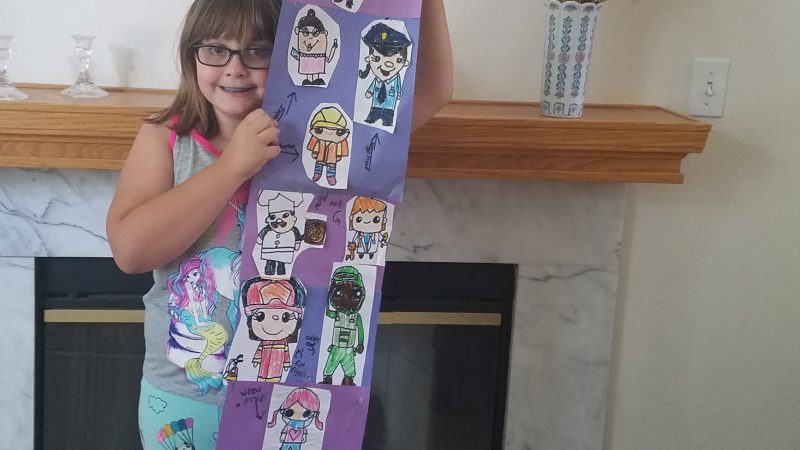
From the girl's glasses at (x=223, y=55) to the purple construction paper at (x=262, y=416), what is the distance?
16.5 inches

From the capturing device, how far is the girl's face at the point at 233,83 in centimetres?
116

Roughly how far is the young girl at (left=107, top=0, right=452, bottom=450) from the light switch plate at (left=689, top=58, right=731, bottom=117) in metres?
0.61

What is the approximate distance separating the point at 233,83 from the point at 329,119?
13 centimetres

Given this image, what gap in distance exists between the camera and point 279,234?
3.93 ft

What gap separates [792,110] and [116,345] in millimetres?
1318

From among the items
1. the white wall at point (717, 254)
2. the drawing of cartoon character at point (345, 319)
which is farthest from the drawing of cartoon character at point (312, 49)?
the white wall at point (717, 254)

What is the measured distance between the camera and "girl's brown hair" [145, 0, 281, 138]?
116 cm

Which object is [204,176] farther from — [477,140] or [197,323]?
[477,140]

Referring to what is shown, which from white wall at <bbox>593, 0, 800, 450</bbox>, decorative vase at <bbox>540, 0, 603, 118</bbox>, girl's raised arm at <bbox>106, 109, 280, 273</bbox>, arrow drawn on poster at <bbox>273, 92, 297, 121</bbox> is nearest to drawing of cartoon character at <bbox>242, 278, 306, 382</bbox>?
girl's raised arm at <bbox>106, 109, 280, 273</bbox>

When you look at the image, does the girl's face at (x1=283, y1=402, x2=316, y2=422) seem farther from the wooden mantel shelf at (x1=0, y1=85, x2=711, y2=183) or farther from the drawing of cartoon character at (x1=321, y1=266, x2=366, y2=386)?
the wooden mantel shelf at (x1=0, y1=85, x2=711, y2=183)

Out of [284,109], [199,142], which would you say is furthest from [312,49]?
[199,142]

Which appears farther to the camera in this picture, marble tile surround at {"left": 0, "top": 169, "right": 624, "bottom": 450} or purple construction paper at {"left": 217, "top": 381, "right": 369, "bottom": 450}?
marble tile surround at {"left": 0, "top": 169, "right": 624, "bottom": 450}

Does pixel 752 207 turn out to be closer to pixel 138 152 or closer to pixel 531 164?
pixel 531 164

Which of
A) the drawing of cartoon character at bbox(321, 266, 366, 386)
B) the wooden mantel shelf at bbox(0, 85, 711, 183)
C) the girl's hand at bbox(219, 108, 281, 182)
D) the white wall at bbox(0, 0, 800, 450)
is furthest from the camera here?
the white wall at bbox(0, 0, 800, 450)
